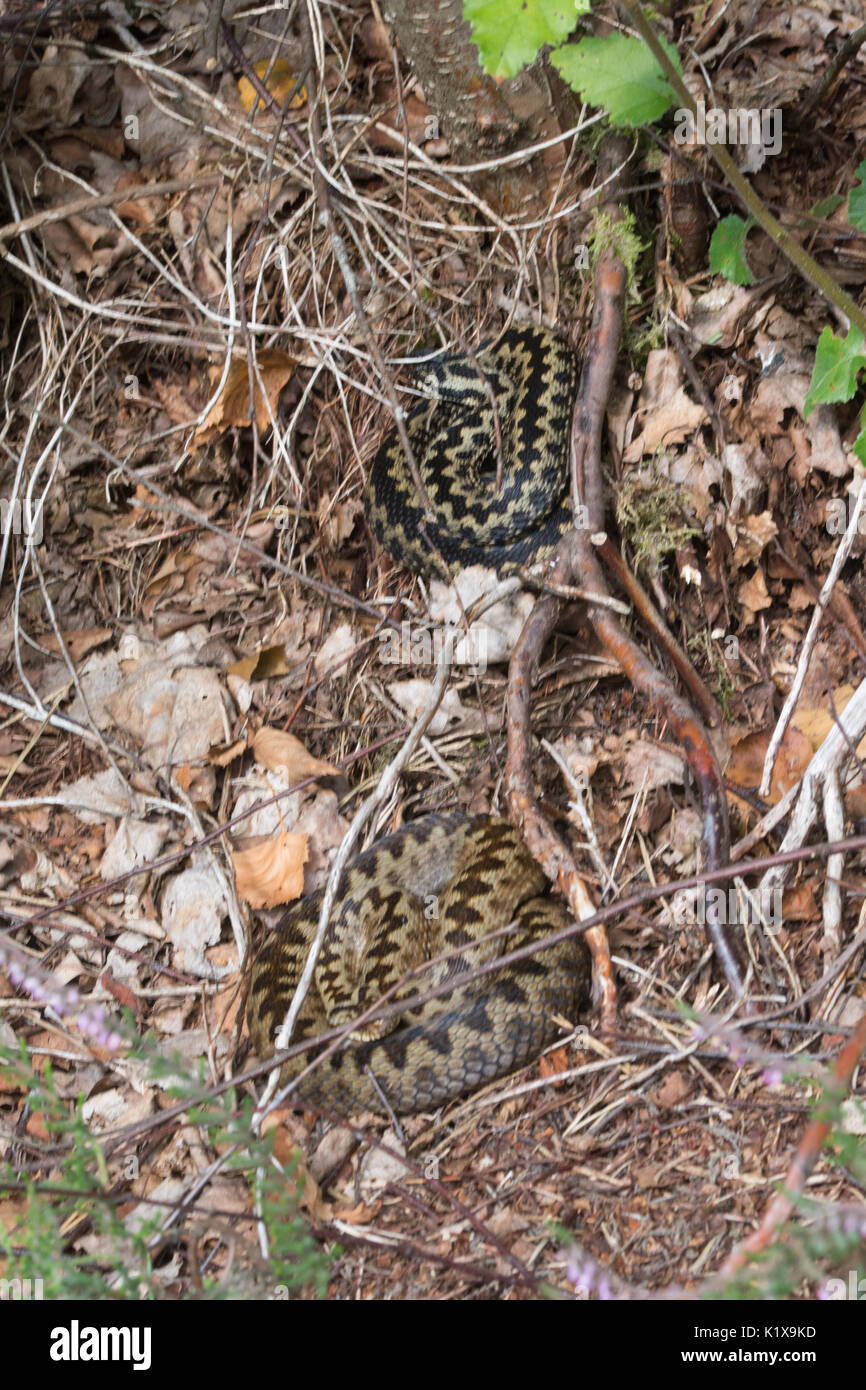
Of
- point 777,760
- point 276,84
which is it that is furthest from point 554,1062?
point 276,84

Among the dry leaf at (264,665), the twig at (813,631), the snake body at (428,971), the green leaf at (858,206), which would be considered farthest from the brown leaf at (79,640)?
the green leaf at (858,206)

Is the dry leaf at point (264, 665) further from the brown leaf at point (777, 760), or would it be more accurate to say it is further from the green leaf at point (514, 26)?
the green leaf at point (514, 26)

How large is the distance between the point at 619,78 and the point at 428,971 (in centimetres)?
320

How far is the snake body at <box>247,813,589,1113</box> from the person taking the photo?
3566 millimetres

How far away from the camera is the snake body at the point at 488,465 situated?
4.68 metres

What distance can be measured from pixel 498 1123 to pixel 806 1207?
159 centimetres

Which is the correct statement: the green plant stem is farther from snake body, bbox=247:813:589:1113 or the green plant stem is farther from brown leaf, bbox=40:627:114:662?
brown leaf, bbox=40:627:114:662

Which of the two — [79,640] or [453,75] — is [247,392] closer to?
[79,640]

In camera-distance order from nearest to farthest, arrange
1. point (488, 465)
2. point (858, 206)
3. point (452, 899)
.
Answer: point (858, 206) < point (452, 899) < point (488, 465)

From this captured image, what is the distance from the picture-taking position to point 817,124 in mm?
4320

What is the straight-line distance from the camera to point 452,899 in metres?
4.34

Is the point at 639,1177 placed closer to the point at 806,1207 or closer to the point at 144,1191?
the point at 806,1207

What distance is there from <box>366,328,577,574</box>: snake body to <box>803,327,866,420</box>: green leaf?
45.2 inches

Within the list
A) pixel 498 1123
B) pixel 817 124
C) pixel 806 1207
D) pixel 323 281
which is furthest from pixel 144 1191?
pixel 817 124
